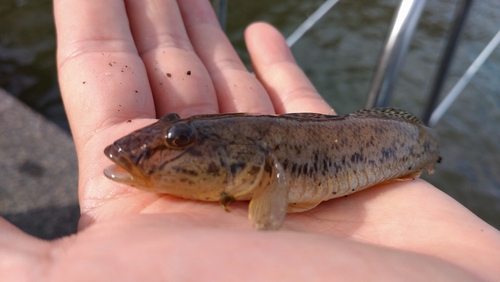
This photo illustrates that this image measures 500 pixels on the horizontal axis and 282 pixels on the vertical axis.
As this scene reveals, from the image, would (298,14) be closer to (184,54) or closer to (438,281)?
(184,54)

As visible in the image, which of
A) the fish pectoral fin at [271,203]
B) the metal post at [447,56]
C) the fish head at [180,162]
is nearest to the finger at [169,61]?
the fish head at [180,162]

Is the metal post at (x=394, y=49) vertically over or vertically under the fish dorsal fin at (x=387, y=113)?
over

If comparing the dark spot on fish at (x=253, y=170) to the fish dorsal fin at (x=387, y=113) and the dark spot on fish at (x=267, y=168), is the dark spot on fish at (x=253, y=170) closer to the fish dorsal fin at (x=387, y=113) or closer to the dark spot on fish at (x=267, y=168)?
the dark spot on fish at (x=267, y=168)

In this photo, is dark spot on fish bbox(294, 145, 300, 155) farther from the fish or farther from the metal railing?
the metal railing

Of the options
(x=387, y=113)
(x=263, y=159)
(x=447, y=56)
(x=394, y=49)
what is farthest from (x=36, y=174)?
(x=447, y=56)

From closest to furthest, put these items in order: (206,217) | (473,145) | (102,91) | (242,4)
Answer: (206,217) < (102,91) < (473,145) < (242,4)

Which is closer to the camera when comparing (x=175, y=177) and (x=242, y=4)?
(x=175, y=177)

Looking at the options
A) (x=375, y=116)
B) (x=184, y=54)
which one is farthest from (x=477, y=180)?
(x=184, y=54)
